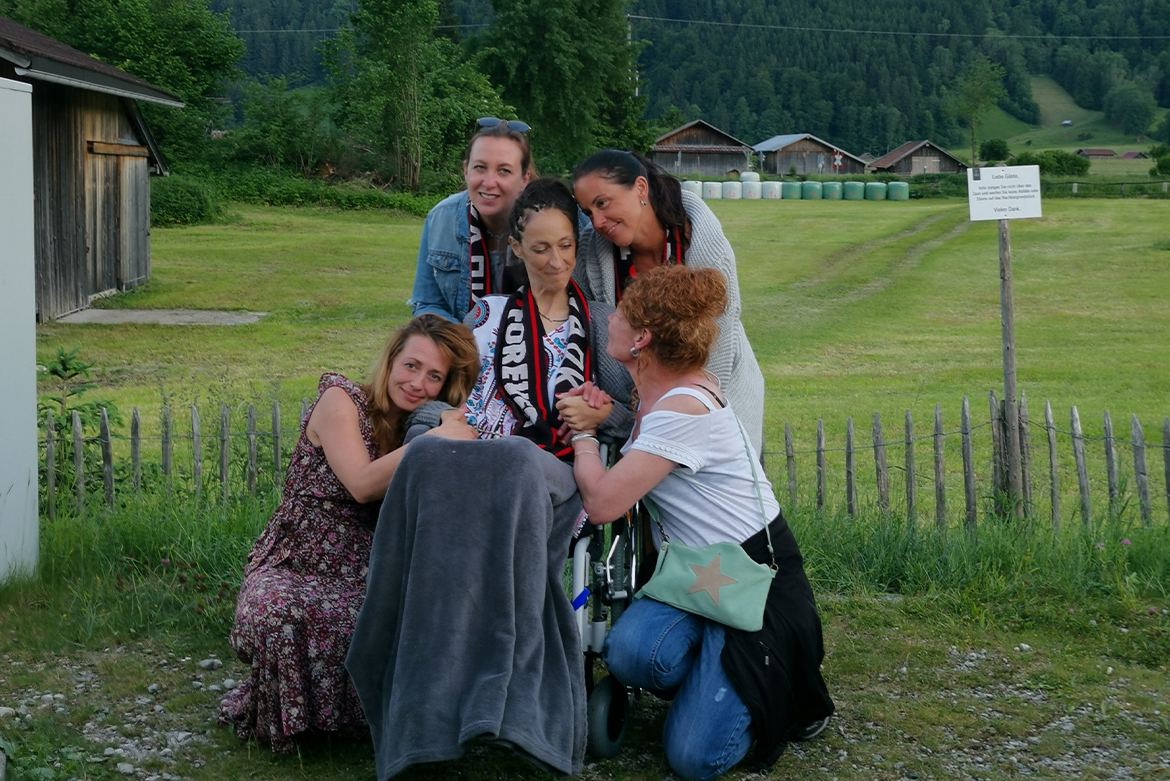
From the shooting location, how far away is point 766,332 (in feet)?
58.0

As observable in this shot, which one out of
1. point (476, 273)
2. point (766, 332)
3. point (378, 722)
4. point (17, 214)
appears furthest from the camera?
point (766, 332)

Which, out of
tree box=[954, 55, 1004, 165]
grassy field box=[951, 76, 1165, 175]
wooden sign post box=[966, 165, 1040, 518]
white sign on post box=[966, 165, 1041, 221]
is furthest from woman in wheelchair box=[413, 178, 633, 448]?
grassy field box=[951, 76, 1165, 175]

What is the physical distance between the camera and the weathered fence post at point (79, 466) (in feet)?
19.4

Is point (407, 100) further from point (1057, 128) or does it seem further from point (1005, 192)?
point (1057, 128)

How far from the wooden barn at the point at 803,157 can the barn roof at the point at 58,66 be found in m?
70.3

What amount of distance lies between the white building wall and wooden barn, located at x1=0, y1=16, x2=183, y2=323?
382 inches

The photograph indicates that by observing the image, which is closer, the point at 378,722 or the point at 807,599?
the point at 378,722

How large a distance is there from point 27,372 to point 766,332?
13.9m

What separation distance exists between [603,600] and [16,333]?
111 inches

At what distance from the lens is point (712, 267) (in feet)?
12.3

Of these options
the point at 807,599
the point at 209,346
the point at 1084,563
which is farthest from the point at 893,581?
the point at 209,346

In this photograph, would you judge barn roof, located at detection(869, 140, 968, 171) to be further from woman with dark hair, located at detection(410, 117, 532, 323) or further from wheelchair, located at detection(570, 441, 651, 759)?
wheelchair, located at detection(570, 441, 651, 759)

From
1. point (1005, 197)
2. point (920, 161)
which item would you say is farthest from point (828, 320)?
point (920, 161)

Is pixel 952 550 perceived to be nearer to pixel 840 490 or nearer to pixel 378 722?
pixel 378 722
